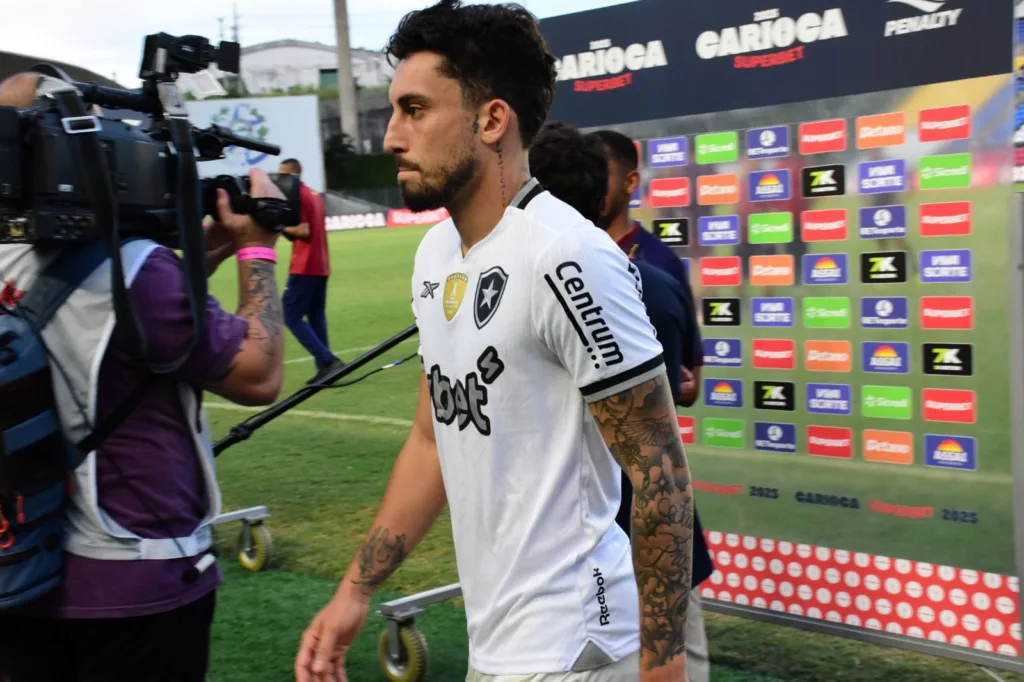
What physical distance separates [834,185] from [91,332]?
281 centimetres

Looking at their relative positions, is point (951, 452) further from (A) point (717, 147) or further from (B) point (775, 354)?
(A) point (717, 147)

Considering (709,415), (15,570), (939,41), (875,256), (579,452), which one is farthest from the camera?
(709,415)

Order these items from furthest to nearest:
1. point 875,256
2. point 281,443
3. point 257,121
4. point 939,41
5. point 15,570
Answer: point 257,121, point 281,443, point 875,256, point 939,41, point 15,570

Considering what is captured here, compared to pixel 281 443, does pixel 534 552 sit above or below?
above

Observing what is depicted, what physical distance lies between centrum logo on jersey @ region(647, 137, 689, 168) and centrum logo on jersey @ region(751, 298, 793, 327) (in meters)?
0.65

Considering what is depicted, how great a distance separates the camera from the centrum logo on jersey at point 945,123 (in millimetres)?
3658

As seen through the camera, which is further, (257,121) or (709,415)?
(257,121)

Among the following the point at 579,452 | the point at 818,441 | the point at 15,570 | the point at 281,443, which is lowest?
the point at 281,443

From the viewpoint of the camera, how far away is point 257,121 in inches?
1740

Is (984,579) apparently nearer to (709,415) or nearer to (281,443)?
(709,415)

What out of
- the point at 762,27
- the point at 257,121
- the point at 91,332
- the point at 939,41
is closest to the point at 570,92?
the point at 762,27

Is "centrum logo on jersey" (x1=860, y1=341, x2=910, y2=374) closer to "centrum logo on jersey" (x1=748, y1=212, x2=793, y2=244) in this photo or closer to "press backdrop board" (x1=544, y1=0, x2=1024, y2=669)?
"press backdrop board" (x1=544, y1=0, x2=1024, y2=669)

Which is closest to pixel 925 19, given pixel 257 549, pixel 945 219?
pixel 945 219

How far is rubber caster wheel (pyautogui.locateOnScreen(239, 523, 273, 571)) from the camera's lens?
5.65 metres
